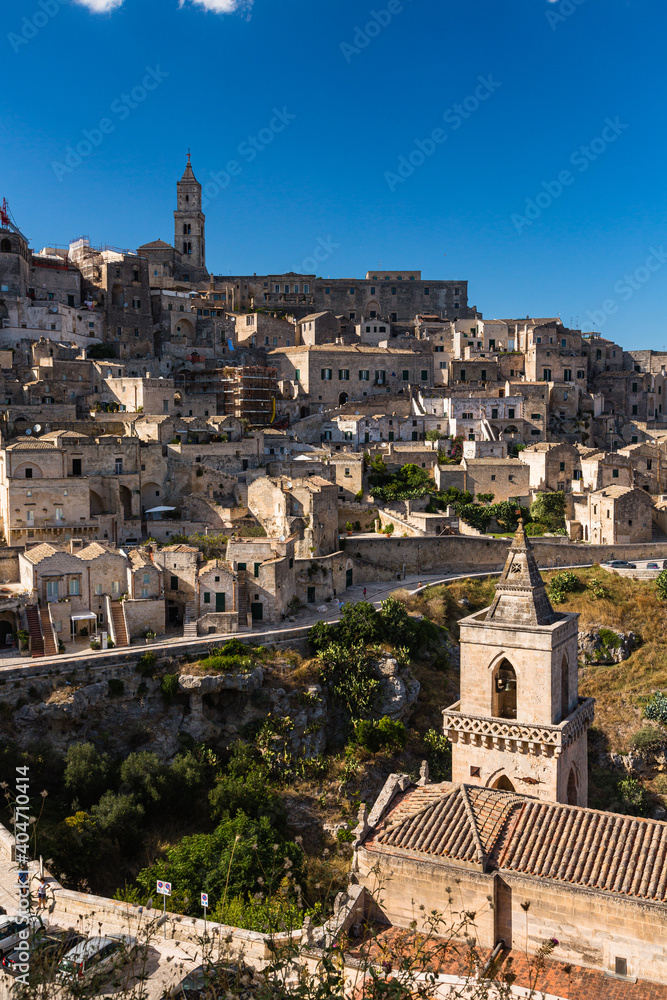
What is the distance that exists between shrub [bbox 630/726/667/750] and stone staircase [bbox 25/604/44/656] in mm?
23491

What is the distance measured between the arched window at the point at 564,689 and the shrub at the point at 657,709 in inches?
658

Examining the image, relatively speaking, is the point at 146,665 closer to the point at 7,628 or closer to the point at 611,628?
the point at 7,628

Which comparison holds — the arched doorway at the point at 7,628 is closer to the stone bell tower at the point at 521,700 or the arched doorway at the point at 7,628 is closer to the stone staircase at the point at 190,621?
the stone staircase at the point at 190,621

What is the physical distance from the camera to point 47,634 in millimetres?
31781

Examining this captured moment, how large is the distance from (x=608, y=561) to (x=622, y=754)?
45.4 feet

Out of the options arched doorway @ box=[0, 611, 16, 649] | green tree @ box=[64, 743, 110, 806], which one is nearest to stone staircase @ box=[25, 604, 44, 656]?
arched doorway @ box=[0, 611, 16, 649]

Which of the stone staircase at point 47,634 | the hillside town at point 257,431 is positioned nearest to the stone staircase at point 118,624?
the hillside town at point 257,431

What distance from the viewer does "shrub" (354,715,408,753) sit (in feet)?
103

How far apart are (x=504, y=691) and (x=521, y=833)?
4.77 m

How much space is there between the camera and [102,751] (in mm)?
28656

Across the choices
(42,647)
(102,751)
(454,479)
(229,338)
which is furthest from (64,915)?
(229,338)

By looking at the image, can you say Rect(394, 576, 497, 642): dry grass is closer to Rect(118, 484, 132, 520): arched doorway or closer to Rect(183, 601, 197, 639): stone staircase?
Rect(183, 601, 197, 639): stone staircase

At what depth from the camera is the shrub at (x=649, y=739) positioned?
107 ft

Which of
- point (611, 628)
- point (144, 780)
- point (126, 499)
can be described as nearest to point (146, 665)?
point (144, 780)
